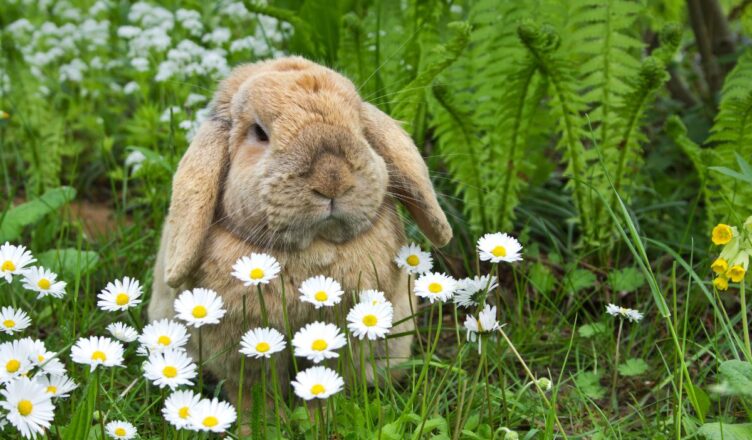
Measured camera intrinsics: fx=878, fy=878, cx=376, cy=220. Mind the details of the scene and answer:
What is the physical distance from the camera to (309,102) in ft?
8.92

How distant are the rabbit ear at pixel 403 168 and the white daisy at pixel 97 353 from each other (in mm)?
1090

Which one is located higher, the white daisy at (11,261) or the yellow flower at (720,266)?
the white daisy at (11,261)

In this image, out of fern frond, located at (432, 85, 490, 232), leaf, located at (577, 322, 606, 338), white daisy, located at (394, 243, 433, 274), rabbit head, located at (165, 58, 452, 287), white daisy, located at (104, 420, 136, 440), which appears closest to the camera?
white daisy, located at (104, 420, 136, 440)

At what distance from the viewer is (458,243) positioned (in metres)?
4.09

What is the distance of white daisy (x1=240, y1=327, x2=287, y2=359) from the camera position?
221 centimetres

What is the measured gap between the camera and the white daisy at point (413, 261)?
271 cm

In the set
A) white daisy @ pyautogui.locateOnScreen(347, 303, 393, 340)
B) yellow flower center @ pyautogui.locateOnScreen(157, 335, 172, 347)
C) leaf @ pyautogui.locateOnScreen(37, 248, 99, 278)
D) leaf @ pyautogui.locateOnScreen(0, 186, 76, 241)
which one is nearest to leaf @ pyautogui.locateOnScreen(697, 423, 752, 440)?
white daisy @ pyautogui.locateOnScreen(347, 303, 393, 340)

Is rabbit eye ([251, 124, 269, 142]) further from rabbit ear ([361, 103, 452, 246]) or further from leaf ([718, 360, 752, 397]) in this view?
leaf ([718, 360, 752, 397])

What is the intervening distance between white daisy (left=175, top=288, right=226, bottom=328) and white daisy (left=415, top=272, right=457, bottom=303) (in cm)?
55

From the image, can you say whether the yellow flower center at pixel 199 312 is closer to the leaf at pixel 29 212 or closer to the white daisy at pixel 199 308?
the white daisy at pixel 199 308

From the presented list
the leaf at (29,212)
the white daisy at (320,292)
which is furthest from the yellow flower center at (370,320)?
the leaf at (29,212)

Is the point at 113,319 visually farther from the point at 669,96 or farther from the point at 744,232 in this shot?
the point at 669,96

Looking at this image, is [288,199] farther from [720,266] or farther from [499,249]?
[720,266]

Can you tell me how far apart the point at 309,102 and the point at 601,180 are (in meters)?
1.82
